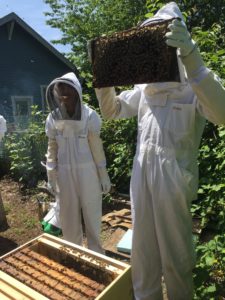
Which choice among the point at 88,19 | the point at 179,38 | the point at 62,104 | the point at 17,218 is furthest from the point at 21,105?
the point at 179,38

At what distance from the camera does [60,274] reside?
6.23ft

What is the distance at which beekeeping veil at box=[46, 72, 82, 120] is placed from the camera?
316 centimetres

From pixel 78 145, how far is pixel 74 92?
1.69 feet

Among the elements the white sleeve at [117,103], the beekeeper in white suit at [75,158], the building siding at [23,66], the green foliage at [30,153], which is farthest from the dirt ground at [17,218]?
the building siding at [23,66]

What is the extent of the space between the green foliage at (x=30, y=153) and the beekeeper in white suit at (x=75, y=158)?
133 inches

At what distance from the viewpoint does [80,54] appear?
46.4 feet

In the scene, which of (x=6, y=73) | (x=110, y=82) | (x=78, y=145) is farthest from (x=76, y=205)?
(x=6, y=73)

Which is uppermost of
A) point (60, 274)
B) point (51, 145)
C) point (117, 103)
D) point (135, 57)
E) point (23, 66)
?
point (23, 66)

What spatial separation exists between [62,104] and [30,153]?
3735 mm

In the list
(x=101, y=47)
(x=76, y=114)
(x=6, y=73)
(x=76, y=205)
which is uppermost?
(x=6, y=73)

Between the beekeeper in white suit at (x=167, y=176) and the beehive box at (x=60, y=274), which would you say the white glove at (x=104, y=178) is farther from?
the beehive box at (x=60, y=274)

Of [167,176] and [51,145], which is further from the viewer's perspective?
[51,145]

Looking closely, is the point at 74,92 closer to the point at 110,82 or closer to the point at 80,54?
the point at 110,82

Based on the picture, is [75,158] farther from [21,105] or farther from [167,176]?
[21,105]
